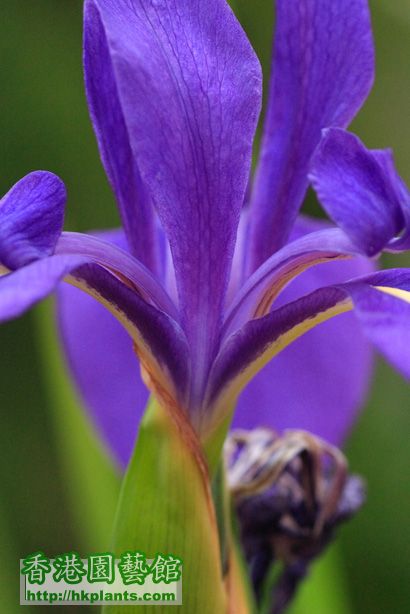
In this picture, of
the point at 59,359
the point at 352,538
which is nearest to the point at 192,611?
the point at 59,359

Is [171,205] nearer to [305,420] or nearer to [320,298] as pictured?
[320,298]

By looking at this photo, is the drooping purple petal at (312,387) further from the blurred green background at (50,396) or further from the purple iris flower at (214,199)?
the blurred green background at (50,396)

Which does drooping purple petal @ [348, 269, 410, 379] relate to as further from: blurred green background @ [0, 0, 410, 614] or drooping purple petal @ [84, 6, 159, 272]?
blurred green background @ [0, 0, 410, 614]

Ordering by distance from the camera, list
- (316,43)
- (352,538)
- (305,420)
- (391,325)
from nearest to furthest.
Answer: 1. (391,325)
2. (316,43)
3. (305,420)
4. (352,538)

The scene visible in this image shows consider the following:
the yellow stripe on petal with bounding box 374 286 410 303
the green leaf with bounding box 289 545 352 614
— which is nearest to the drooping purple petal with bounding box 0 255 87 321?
the yellow stripe on petal with bounding box 374 286 410 303

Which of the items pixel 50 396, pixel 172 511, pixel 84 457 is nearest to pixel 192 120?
pixel 172 511
